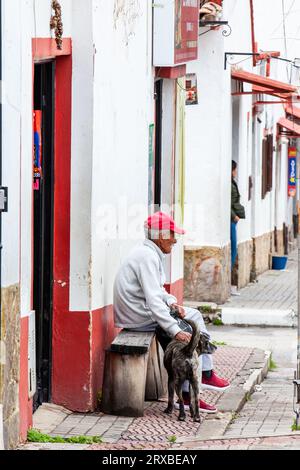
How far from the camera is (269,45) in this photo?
22.9 m

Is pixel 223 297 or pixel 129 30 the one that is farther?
pixel 223 297

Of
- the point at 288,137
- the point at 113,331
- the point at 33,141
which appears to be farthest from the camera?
the point at 288,137

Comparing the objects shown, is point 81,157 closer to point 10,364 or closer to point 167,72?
point 10,364

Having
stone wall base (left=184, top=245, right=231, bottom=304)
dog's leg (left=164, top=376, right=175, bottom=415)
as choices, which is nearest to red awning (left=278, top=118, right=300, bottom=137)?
stone wall base (left=184, top=245, right=231, bottom=304)

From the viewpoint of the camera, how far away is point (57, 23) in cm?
955

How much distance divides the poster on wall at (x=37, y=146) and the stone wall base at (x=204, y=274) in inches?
337

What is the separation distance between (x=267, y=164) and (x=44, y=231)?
1683 centimetres

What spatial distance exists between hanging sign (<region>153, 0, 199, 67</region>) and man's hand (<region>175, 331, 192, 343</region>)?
12.9 ft

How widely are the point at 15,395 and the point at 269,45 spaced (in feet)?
51.7

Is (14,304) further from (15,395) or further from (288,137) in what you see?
(288,137)

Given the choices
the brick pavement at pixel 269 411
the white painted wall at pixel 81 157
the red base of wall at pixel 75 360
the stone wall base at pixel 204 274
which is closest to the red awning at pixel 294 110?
the stone wall base at pixel 204 274

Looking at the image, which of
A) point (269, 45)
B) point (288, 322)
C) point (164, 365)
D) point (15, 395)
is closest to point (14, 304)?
point (15, 395)

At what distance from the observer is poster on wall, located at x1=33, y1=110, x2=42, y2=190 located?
31.6 ft

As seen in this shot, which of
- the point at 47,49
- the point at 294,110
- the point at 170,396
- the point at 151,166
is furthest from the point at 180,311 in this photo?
the point at 294,110
